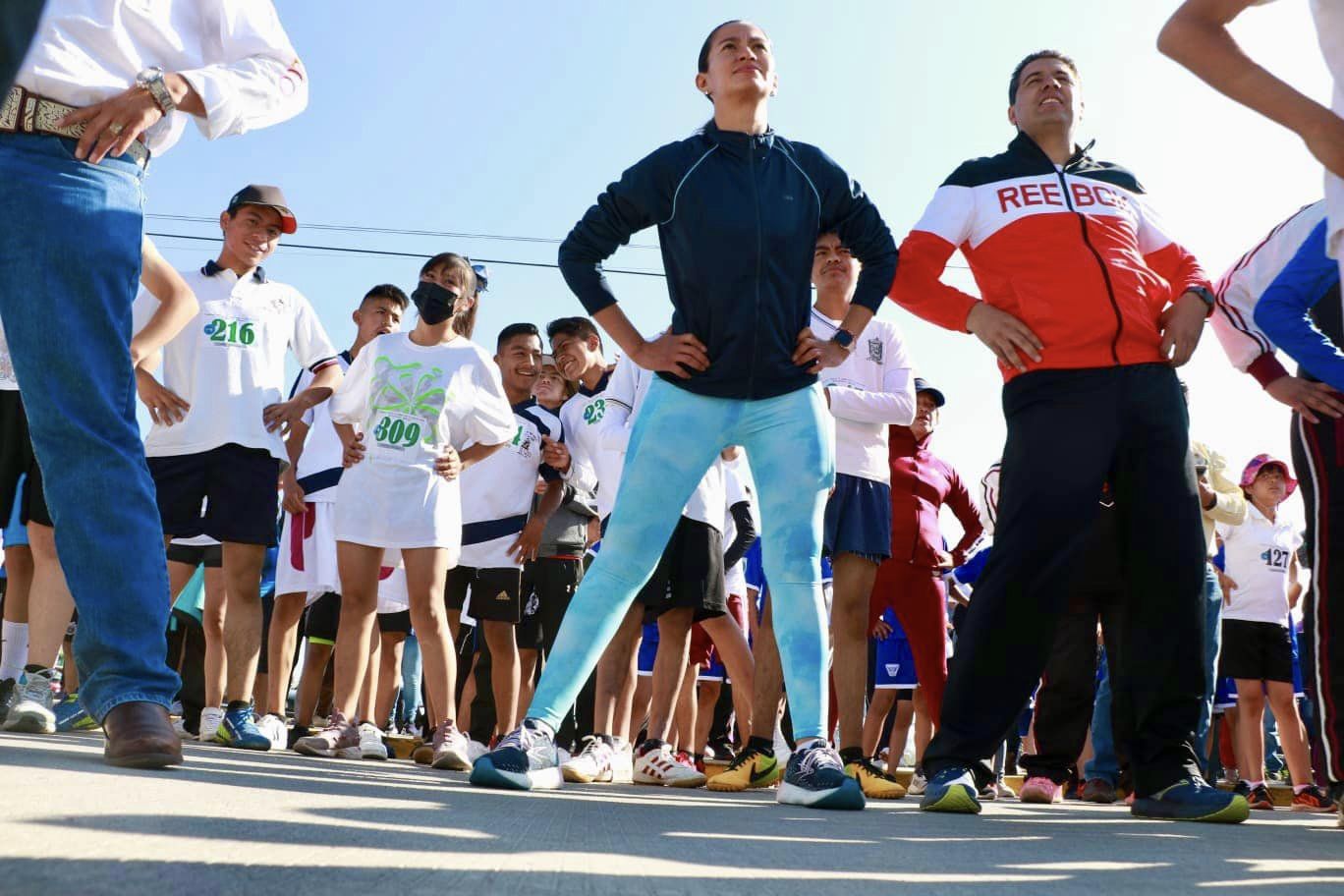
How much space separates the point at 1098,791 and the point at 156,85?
4.99m

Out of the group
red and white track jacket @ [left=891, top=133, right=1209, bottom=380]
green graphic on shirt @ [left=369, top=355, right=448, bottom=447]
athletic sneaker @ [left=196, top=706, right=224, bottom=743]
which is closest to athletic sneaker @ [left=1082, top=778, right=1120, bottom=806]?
red and white track jacket @ [left=891, top=133, right=1209, bottom=380]

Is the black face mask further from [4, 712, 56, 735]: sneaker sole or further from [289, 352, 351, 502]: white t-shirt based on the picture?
[4, 712, 56, 735]: sneaker sole

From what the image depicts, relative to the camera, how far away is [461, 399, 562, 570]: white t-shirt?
6.89m

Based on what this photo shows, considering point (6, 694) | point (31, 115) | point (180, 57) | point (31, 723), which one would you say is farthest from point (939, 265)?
point (6, 694)

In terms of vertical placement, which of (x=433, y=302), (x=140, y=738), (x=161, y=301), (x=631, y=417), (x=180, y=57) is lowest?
(x=140, y=738)

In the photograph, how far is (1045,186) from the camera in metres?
3.97

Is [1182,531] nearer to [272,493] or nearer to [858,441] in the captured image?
[858,441]

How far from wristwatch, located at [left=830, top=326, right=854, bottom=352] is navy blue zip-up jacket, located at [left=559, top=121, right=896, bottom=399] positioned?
11 centimetres

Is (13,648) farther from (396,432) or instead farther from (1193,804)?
(1193,804)

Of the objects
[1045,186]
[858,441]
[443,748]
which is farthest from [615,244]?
[443,748]

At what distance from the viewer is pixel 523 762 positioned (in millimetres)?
3488

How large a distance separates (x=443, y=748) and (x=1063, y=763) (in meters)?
2.54

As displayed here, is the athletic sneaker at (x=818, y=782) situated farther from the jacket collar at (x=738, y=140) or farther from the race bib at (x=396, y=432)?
the race bib at (x=396, y=432)

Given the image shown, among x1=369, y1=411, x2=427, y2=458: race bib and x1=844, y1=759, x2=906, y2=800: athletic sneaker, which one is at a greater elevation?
x1=369, y1=411, x2=427, y2=458: race bib
